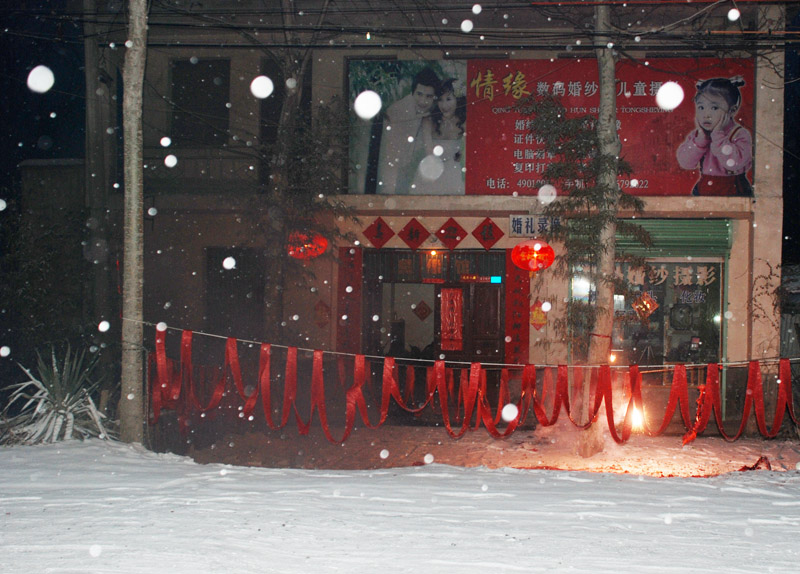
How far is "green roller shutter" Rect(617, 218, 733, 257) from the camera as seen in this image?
13008mm

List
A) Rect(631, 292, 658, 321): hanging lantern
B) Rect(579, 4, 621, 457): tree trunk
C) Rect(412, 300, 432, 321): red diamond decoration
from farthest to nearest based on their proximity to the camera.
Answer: Rect(412, 300, 432, 321): red diamond decoration, Rect(631, 292, 658, 321): hanging lantern, Rect(579, 4, 621, 457): tree trunk

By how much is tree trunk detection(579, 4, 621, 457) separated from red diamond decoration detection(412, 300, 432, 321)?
1026 cm

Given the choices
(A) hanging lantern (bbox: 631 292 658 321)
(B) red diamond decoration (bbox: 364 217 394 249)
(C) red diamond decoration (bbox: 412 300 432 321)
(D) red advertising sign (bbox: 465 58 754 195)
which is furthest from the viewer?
(C) red diamond decoration (bbox: 412 300 432 321)

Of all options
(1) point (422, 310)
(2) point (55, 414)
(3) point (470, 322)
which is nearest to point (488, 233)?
(3) point (470, 322)

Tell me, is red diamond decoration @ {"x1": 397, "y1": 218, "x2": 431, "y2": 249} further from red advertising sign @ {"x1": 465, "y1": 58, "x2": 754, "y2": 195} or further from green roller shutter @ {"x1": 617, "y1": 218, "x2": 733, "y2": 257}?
green roller shutter @ {"x1": 617, "y1": 218, "x2": 733, "y2": 257}

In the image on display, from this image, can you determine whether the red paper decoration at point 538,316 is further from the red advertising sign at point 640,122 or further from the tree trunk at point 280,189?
the tree trunk at point 280,189

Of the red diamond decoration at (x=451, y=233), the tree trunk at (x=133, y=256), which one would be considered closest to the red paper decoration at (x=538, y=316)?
the red diamond decoration at (x=451, y=233)

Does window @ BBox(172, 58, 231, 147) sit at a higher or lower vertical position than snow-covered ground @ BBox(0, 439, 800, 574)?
higher

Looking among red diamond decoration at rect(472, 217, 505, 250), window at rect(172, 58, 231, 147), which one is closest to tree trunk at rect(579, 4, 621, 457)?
red diamond decoration at rect(472, 217, 505, 250)

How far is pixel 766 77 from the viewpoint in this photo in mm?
12781

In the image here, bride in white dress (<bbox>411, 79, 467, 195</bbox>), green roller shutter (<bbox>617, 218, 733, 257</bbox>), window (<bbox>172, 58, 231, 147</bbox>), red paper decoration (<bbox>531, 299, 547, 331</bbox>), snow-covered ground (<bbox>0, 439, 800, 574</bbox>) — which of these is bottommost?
snow-covered ground (<bbox>0, 439, 800, 574</bbox>)

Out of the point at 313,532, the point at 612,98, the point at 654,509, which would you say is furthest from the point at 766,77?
the point at 313,532

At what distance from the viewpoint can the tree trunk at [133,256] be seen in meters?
8.14

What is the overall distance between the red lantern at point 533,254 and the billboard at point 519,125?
67.5 inches
